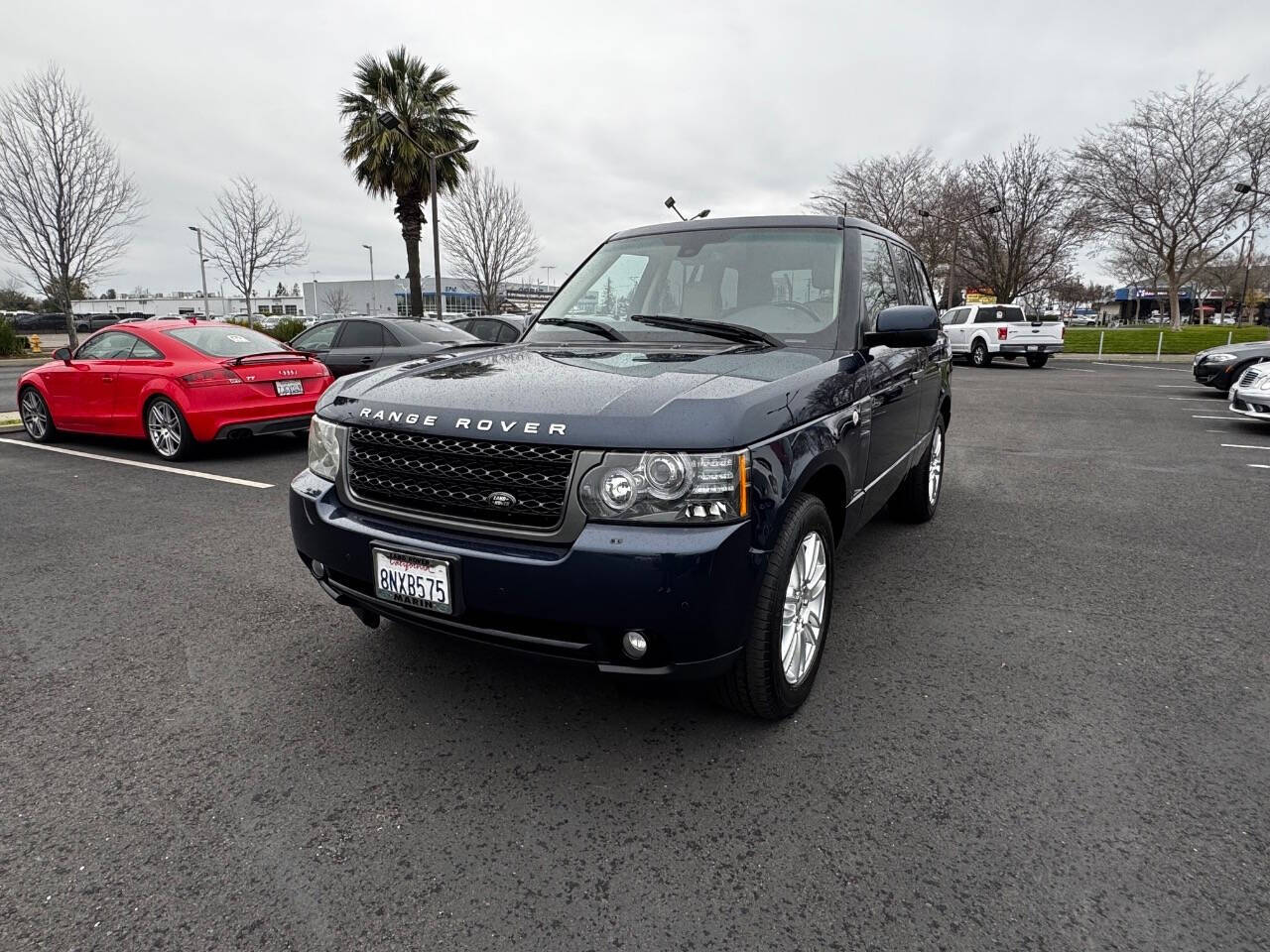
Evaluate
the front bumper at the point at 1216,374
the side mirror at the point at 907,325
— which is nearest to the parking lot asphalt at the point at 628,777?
the side mirror at the point at 907,325

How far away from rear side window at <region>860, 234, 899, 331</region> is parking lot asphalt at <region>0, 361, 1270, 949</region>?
1.42m

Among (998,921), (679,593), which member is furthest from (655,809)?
(998,921)

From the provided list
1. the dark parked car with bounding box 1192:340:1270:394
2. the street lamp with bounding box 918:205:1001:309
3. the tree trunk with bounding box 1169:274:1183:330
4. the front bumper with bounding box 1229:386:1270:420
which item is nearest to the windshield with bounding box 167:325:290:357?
the front bumper with bounding box 1229:386:1270:420

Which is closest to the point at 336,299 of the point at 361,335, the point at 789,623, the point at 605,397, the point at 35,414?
the point at 361,335

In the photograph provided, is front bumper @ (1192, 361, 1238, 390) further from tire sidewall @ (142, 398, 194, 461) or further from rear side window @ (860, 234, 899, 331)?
tire sidewall @ (142, 398, 194, 461)

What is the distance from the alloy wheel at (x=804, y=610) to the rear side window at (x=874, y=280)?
121 cm

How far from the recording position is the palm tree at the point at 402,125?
82.0 feet

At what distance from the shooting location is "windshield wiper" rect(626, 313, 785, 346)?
128 inches

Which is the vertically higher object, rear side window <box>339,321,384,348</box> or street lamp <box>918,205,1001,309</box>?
street lamp <box>918,205,1001,309</box>

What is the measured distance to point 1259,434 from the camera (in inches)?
386

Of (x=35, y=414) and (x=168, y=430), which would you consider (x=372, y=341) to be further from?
(x=35, y=414)

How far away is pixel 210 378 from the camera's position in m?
7.38

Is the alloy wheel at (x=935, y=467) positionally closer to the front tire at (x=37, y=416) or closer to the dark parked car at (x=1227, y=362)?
the front tire at (x=37, y=416)

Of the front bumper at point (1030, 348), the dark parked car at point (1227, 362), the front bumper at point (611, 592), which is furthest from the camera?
the front bumper at point (1030, 348)
